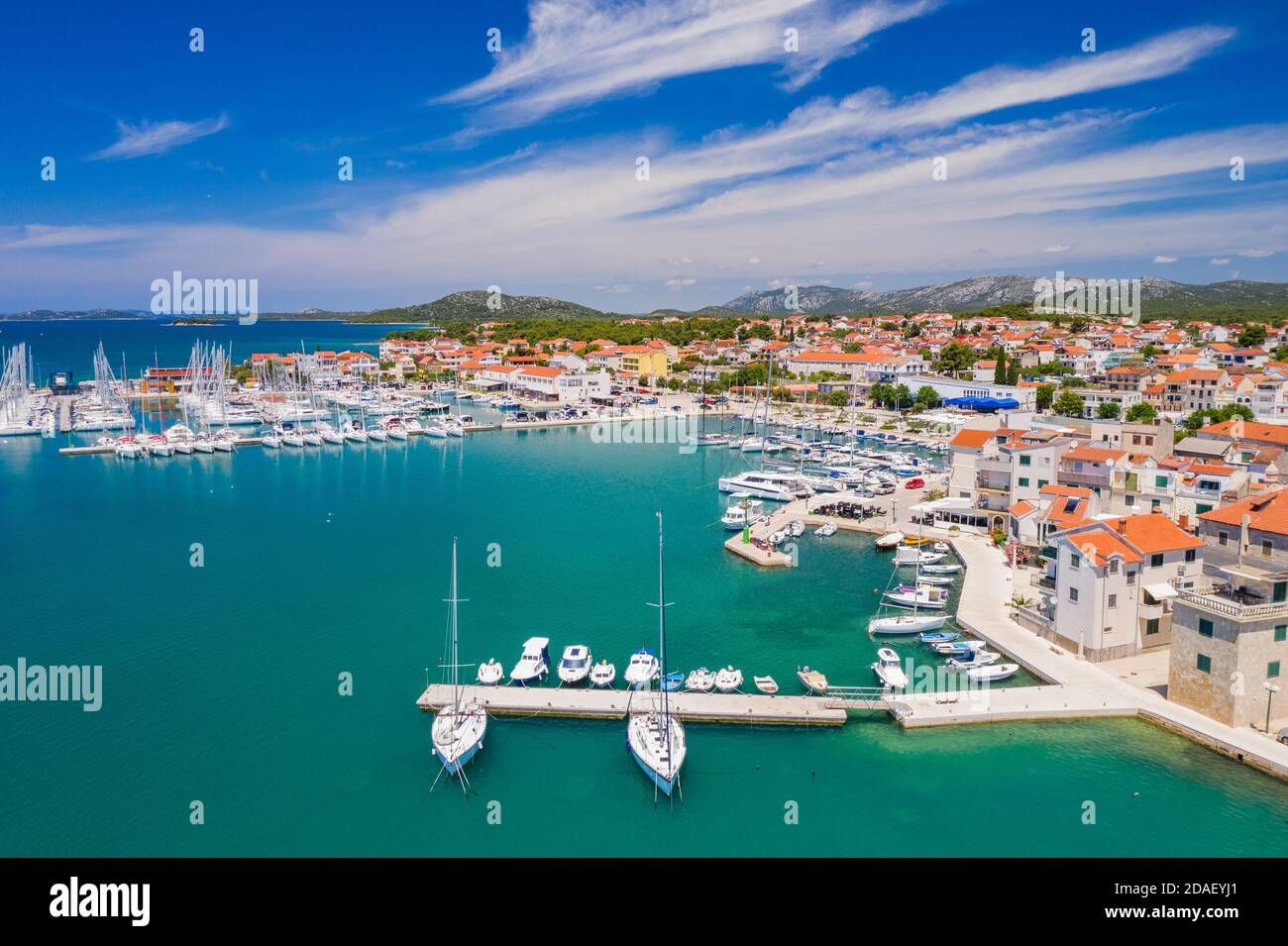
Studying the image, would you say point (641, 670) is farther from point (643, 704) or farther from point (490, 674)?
point (490, 674)

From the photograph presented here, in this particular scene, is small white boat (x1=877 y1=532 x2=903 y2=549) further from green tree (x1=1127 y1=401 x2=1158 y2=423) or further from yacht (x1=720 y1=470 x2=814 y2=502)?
green tree (x1=1127 y1=401 x2=1158 y2=423)

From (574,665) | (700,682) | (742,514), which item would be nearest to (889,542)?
(742,514)

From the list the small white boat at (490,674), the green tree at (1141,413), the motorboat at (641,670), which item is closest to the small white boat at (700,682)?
the motorboat at (641,670)

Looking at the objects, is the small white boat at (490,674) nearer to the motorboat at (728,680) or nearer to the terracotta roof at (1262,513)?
the motorboat at (728,680)

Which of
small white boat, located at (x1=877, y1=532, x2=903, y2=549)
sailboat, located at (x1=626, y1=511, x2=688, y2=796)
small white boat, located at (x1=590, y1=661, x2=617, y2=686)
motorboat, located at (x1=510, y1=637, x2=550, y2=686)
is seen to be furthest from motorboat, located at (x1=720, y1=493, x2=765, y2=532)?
sailboat, located at (x1=626, y1=511, x2=688, y2=796)
